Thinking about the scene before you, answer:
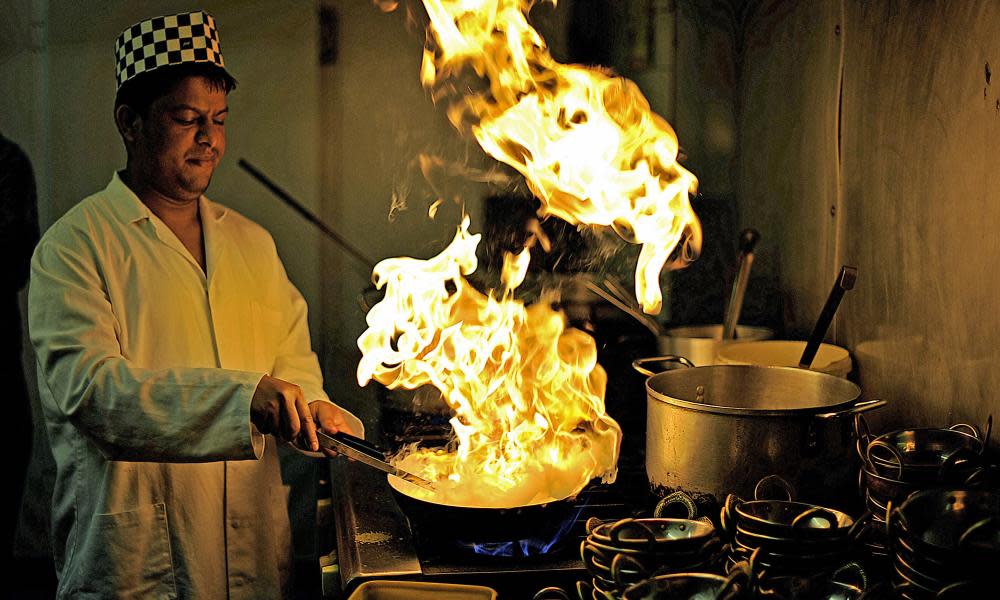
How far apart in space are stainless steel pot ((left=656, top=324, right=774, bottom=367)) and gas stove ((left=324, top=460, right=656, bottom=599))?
792 mm

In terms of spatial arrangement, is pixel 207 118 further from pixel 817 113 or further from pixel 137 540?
pixel 817 113

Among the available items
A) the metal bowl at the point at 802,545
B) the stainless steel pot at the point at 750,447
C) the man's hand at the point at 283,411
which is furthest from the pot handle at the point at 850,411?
the man's hand at the point at 283,411

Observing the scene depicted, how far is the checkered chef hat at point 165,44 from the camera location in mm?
2881

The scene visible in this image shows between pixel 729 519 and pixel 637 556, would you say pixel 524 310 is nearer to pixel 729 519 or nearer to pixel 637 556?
pixel 729 519

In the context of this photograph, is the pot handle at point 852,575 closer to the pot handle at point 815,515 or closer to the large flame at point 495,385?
the pot handle at point 815,515

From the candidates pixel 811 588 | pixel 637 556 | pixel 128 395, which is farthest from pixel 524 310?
pixel 811 588

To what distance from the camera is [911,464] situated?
6.01ft

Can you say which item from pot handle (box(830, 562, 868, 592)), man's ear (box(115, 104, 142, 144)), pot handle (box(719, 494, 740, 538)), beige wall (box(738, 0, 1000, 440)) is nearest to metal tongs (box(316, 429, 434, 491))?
pot handle (box(719, 494, 740, 538))

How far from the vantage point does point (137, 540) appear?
109 inches

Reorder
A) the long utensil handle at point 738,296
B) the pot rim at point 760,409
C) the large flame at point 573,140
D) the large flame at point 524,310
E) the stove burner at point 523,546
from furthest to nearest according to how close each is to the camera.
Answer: the long utensil handle at point 738,296
the large flame at point 573,140
the large flame at point 524,310
the stove burner at point 523,546
the pot rim at point 760,409

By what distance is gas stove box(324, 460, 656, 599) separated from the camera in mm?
1993

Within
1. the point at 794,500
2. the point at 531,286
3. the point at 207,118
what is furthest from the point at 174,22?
the point at 794,500

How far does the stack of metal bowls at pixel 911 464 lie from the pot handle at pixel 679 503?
361 mm

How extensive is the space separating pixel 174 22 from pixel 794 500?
7.88 ft
